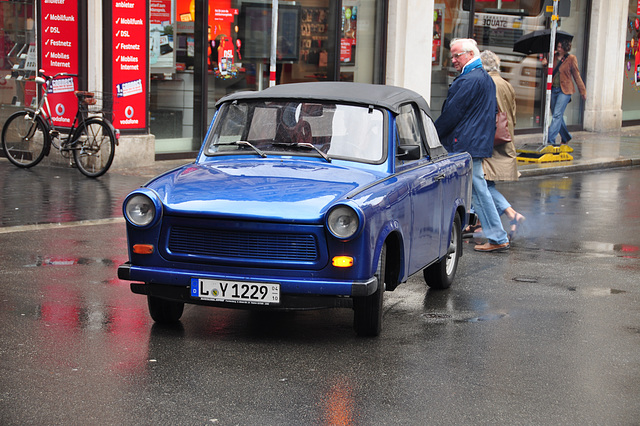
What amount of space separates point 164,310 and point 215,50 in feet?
34.7

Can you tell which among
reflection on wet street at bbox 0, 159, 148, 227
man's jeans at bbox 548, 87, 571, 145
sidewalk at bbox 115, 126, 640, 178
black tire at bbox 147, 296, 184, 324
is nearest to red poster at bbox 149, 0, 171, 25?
sidewalk at bbox 115, 126, 640, 178

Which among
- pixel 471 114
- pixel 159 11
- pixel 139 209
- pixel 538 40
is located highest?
pixel 159 11

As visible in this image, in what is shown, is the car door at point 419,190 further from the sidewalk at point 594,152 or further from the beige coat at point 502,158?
the sidewalk at point 594,152

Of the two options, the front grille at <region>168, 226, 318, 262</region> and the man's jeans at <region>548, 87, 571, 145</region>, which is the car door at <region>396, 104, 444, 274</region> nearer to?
the front grille at <region>168, 226, 318, 262</region>

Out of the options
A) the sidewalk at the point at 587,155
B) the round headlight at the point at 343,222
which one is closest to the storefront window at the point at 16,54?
the sidewalk at the point at 587,155

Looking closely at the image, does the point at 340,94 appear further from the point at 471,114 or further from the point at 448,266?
the point at 471,114

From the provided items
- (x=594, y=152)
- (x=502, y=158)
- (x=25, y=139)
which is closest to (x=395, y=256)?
(x=502, y=158)

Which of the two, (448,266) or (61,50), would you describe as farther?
(61,50)

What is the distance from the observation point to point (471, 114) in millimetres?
9492

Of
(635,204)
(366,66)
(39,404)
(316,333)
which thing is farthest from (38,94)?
(39,404)

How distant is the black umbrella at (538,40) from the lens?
18922 millimetres

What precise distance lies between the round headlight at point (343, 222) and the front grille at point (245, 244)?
5.4 inches

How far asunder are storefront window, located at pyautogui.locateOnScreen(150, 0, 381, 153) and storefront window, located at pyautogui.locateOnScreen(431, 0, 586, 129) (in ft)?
5.84

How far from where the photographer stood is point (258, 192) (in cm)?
601
